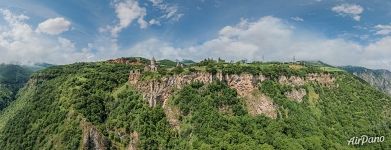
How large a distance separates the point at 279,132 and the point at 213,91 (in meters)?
27.2

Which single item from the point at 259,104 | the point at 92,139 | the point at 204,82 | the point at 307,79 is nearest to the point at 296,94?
the point at 307,79

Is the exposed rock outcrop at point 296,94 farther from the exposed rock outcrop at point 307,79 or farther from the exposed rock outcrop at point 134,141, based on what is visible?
the exposed rock outcrop at point 134,141

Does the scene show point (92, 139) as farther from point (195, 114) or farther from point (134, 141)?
point (195, 114)

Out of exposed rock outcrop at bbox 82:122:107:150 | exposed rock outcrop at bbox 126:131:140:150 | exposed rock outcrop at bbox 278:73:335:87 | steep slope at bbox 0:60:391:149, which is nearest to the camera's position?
steep slope at bbox 0:60:391:149

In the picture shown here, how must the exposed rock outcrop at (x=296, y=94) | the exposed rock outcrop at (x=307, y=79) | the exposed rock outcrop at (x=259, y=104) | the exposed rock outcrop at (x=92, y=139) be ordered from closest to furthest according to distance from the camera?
the exposed rock outcrop at (x=92, y=139) → the exposed rock outcrop at (x=259, y=104) → the exposed rock outcrop at (x=296, y=94) → the exposed rock outcrop at (x=307, y=79)

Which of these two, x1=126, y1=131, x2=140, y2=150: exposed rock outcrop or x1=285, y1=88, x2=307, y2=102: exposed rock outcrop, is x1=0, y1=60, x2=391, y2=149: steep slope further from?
x1=285, y1=88, x2=307, y2=102: exposed rock outcrop

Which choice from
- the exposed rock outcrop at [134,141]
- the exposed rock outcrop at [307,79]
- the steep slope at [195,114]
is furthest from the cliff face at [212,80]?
the exposed rock outcrop at [307,79]

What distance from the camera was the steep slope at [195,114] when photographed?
481 ft

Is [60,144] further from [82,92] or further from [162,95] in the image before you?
[162,95]

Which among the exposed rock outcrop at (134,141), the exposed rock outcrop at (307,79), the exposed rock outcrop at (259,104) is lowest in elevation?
the exposed rock outcrop at (134,141)

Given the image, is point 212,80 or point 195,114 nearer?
point 195,114

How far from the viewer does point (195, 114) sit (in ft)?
484

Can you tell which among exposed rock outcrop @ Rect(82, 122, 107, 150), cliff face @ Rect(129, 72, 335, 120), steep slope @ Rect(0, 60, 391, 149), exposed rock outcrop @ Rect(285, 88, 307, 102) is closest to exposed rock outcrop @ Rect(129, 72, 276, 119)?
cliff face @ Rect(129, 72, 335, 120)

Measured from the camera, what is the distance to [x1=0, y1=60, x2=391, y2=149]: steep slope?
146750 millimetres
